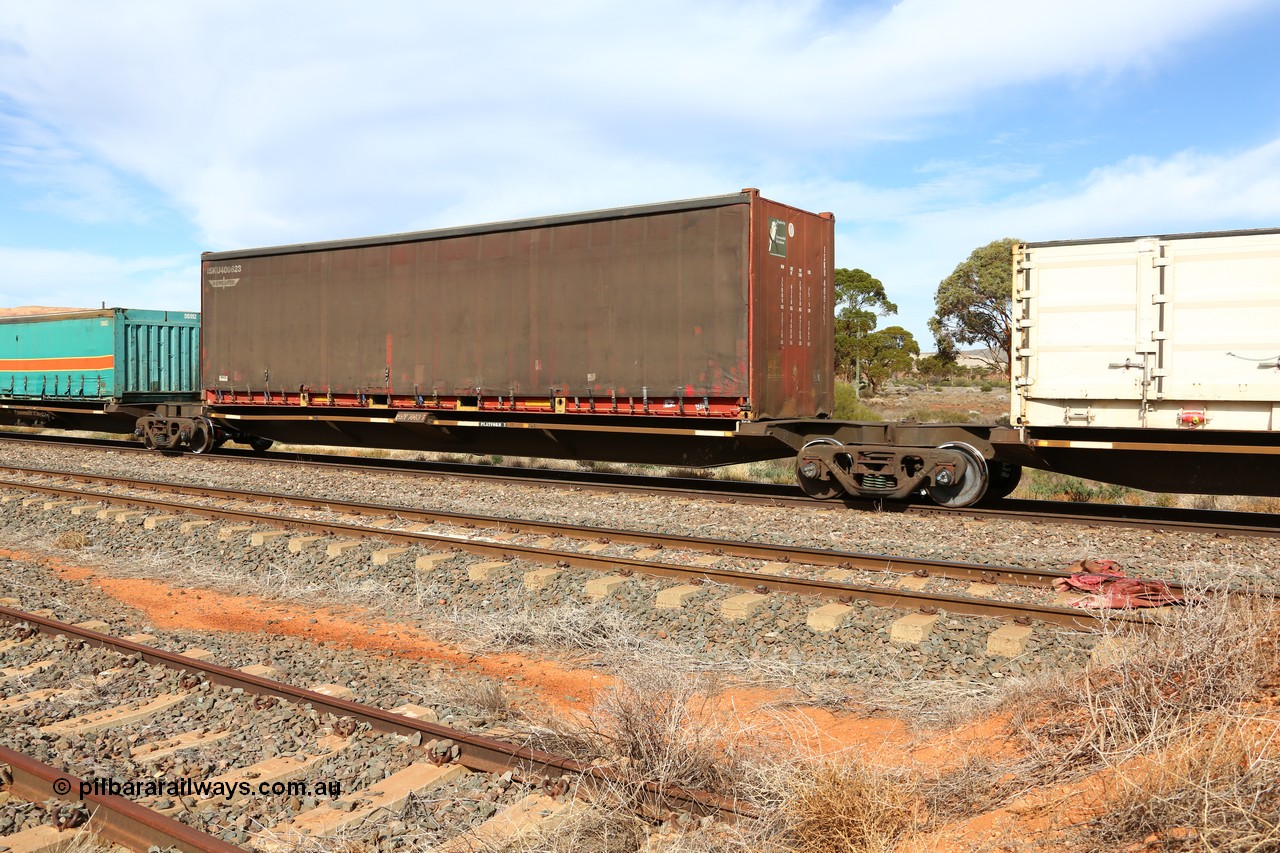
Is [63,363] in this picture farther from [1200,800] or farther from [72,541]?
[1200,800]

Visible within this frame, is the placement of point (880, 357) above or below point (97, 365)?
above

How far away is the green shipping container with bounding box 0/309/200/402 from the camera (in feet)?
71.7

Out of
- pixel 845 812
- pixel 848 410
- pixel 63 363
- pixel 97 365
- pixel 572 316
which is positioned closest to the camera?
pixel 845 812

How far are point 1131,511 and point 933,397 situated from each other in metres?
33.5

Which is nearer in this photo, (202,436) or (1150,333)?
(1150,333)

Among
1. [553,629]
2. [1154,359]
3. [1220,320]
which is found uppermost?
[1220,320]

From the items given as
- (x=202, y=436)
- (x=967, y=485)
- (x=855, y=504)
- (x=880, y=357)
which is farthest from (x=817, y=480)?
(x=880, y=357)

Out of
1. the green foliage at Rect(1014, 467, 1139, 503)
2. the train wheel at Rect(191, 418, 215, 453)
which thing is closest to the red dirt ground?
the green foliage at Rect(1014, 467, 1139, 503)

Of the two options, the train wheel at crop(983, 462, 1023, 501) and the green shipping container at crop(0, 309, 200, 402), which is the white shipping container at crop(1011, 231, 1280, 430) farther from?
the green shipping container at crop(0, 309, 200, 402)

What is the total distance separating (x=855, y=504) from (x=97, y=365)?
19.2 metres

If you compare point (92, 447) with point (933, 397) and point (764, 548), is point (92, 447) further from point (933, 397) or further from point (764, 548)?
point (933, 397)

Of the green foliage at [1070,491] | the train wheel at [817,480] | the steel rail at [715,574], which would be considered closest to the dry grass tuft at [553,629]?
the steel rail at [715,574]

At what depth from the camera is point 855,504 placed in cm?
1181

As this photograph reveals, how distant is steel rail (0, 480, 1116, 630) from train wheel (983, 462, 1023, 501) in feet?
15.6
